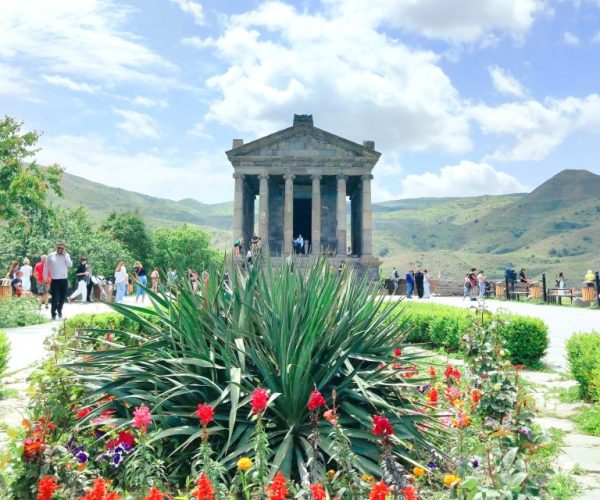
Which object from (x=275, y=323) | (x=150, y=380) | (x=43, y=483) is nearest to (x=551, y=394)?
(x=275, y=323)

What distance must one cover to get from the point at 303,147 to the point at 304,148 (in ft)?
0.30

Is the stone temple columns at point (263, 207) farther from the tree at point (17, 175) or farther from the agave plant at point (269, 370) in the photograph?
the agave plant at point (269, 370)

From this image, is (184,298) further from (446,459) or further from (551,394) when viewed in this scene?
(551,394)

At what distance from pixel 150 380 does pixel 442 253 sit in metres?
128

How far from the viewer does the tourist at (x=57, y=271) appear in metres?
13.4

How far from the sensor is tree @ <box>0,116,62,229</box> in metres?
24.3

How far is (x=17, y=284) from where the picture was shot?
59.7 ft

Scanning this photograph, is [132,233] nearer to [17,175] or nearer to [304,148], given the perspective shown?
[304,148]

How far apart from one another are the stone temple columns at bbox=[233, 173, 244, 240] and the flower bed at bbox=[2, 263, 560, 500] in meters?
30.5

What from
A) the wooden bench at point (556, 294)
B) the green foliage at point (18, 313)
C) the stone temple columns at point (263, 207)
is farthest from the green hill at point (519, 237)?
the green foliage at point (18, 313)

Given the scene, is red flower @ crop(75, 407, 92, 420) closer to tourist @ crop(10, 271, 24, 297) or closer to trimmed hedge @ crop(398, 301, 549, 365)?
trimmed hedge @ crop(398, 301, 549, 365)

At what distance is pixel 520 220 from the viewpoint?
171625 mm

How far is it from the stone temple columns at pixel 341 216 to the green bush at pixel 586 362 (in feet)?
91.7

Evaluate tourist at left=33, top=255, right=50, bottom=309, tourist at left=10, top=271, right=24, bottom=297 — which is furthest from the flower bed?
tourist at left=10, top=271, right=24, bottom=297
